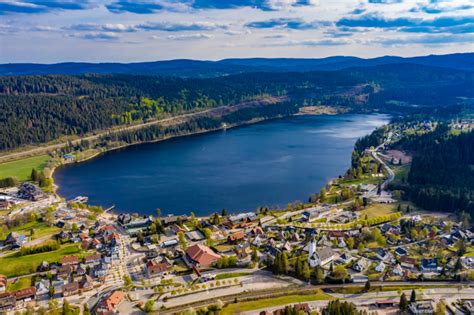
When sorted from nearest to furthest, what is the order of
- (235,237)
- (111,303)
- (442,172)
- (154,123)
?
(111,303) < (235,237) < (442,172) < (154,123)

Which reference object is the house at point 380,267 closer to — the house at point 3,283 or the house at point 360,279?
the house at point 360,279

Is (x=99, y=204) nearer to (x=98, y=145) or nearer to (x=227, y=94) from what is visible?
(x=98, y=145)

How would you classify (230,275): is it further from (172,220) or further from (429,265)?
(429,265)

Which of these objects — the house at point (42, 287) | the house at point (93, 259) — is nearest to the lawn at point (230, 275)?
the house at point (93, 259)

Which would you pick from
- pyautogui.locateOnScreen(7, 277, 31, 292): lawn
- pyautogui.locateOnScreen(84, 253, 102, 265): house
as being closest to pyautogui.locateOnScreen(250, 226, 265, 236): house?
pyautogui.locateOnScreen(84, 253, 102, 265): house

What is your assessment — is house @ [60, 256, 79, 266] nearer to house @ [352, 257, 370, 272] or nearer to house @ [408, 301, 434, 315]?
house @ [352, 257, 370, 272]

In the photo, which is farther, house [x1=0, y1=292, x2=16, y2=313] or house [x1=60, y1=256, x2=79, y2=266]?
house [x1=60, y1=256, x2=79, y2=266]

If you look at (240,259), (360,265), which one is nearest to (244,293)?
(240,259)

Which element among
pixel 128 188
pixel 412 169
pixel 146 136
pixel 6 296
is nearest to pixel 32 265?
pixel 6 296
